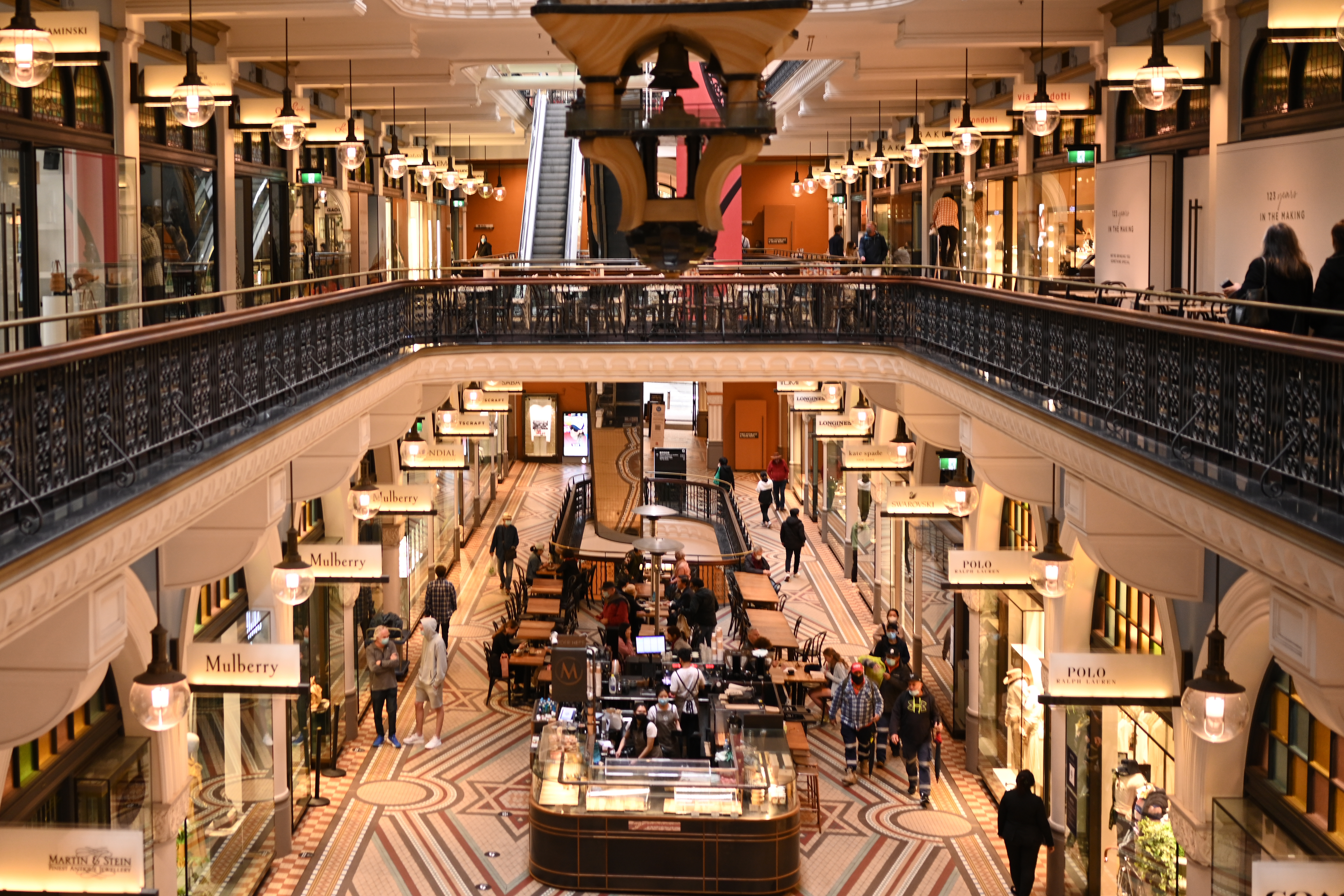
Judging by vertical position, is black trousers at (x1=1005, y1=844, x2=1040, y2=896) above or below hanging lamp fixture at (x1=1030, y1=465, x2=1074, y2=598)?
below

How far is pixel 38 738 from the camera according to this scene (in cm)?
795

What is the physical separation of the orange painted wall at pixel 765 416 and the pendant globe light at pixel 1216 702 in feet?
86.8

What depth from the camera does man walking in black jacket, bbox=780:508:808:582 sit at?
23078 millimetres

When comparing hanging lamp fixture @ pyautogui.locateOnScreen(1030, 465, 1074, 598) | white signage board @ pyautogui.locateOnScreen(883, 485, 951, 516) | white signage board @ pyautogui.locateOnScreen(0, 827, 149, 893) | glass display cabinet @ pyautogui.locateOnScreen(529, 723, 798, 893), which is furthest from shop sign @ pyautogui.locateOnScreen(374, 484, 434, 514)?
white signage board @ pyautogui.locateOnScreen(0, 827, 149, 893)

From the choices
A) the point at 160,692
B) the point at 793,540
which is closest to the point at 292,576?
the point at 160,692

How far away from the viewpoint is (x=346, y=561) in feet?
41.7

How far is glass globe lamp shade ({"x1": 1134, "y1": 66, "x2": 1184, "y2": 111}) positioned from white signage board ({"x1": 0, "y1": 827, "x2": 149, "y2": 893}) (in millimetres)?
7610

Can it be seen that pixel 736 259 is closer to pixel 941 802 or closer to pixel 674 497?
pixel 941 802

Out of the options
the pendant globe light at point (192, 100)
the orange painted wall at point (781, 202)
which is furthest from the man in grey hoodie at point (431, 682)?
the orange painted wall at point (781, 202)

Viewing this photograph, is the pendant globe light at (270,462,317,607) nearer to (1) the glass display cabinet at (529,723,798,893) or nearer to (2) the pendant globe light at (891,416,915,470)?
(1) the glass display cabinet at (529,723,798,893)

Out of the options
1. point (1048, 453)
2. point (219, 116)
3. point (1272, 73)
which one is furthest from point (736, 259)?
point (1048, 453)

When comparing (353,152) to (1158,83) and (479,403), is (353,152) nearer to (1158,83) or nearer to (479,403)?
(479,403)

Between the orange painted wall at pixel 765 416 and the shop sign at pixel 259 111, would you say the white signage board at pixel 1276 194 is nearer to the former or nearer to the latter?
the shop sign at pixel 259 111

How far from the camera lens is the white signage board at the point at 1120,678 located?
9.61 meters
